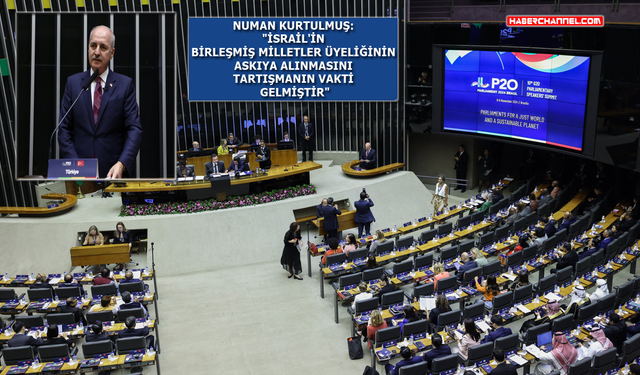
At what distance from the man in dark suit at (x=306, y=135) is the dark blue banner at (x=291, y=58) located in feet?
3.19

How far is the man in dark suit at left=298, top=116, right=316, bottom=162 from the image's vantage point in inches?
850

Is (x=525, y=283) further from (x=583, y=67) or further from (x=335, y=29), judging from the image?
(x=335, y=29)

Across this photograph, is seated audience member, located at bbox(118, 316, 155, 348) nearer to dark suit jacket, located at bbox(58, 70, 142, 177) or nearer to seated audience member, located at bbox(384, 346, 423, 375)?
dark suit jacket, located at bbox(58, 70, 142, 177)

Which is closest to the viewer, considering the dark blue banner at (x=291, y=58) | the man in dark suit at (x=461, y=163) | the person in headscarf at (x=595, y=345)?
the person in headscarf at (x=595, y=345)

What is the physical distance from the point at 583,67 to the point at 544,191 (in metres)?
3.62

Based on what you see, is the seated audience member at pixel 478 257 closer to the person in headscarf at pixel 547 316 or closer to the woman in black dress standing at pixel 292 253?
the person in headscarf at pixel 547 316

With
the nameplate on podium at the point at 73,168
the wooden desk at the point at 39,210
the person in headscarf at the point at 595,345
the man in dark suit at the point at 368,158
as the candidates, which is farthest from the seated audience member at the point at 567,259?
the wooden desk at the point at 39,210

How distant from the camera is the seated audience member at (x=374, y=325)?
11531 mm

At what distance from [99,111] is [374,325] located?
604 cm

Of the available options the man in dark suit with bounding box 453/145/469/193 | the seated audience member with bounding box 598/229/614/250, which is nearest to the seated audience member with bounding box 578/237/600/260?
the seated audience member with bounding box 598/229/614/250

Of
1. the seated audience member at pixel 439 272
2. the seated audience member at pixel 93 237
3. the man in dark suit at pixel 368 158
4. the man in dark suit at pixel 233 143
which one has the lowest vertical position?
the seated audience member at pixel 439 272

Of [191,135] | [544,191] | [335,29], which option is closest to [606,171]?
[544,191]

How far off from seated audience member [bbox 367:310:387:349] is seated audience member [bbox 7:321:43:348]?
598cm

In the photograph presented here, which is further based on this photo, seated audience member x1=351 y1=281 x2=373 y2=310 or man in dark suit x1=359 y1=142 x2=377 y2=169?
man in dark suit x1=359 y1=142 x2=377 y2=169
